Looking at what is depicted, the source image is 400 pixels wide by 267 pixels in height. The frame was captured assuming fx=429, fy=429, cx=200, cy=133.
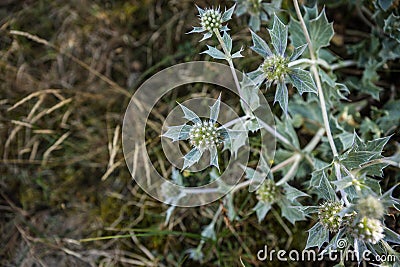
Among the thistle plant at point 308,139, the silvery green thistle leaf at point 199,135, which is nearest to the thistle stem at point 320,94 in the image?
the thistle plant at point 308,139

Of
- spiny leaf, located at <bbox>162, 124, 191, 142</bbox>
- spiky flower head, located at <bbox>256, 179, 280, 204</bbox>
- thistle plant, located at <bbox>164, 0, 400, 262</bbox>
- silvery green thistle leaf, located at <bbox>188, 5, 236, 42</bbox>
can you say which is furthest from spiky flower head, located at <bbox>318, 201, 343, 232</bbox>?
silvery green thistle leaf, located at <bbox>188, 5, 236, 42</bbox>

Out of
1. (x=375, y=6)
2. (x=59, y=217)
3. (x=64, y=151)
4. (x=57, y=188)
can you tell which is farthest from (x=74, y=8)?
(x=375, y=6)

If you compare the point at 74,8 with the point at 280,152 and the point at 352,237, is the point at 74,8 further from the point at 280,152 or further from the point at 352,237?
the point at 352,237

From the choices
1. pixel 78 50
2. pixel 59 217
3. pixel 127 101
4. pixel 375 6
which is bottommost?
pixel 59 217

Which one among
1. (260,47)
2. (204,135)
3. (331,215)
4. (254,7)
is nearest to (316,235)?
(331,215)

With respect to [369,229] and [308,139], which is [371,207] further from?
[308,139]

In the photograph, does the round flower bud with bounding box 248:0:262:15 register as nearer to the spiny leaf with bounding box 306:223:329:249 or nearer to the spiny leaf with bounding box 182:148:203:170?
the spiny leaf with bounding box 182:148:203:170
